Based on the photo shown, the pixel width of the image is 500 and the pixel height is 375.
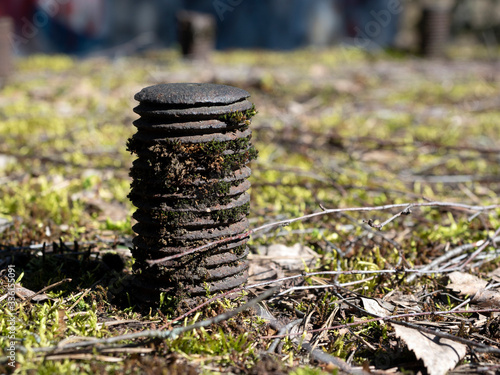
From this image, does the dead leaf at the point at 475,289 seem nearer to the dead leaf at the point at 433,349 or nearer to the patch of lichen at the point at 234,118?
the dead leaf at the point at 433,349

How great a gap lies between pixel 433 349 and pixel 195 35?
9429 mm

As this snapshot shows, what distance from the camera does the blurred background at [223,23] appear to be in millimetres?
11242

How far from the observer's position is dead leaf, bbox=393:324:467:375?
1.99 m

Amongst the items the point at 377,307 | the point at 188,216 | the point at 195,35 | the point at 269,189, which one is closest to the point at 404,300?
the point at 377,307

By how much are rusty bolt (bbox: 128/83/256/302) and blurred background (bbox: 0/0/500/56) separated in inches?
383

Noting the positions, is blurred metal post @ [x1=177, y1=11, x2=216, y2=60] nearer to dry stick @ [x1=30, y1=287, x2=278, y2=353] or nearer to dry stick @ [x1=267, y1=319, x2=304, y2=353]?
dry stick @ [x1=267, y1=319, x2=304, y2=353]

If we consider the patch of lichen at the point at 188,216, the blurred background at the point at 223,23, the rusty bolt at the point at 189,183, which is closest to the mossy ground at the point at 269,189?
the rusty bolt at the point at 189,183

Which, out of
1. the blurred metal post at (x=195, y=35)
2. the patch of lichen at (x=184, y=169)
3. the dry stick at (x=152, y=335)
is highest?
the blurred metal post at (x=195, y=35)

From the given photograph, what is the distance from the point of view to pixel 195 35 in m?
10.6

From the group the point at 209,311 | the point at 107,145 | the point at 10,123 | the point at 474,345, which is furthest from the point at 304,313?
the point at 10,123

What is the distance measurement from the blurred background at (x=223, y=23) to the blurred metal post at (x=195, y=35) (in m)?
0.63

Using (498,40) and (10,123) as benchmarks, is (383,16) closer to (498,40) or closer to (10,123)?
(498,40)

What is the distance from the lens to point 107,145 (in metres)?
5.29

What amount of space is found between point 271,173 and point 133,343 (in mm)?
2805
